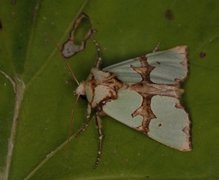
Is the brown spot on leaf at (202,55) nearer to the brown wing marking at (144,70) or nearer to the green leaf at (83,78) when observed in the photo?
the green leaf at (83,78)

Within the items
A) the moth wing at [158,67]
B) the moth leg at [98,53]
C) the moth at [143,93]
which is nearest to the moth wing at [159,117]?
the moth at [143,93]

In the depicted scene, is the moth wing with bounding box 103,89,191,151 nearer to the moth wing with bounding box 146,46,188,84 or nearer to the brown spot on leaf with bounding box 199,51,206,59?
the moth wing with bounding box 146,46,188,84

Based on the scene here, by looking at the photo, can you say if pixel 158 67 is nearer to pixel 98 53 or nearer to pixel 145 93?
pixel 145 93

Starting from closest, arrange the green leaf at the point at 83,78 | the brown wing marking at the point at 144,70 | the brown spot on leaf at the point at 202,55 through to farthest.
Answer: the green leaf at the point at 83,78, the brown spot on leaf at the point at 202,55, the brown wing marking at the point at 144,70

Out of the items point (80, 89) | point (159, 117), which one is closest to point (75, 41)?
point (80, 89)

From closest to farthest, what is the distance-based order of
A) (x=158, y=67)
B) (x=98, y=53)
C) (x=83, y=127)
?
(x=83, y=127) < (x=98, y=53) < (x=158, y=67)

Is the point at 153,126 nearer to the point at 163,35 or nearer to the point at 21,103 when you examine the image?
the point at 163,35

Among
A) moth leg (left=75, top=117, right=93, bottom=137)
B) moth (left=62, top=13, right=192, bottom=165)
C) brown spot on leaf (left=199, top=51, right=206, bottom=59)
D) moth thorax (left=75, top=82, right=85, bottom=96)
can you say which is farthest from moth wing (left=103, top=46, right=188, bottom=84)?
moth leg (left=75, top=117, right=93, bottom=137)
